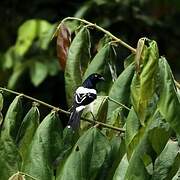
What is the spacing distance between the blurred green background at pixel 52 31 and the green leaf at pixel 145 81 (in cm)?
238

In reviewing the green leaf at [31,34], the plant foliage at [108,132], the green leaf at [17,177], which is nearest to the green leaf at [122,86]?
the plant foliage at [108,132]

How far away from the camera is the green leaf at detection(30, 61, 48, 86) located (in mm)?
3739

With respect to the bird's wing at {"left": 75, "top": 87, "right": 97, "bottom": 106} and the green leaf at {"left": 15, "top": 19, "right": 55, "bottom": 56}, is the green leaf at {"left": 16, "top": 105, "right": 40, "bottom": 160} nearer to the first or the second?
the bird's wing at {"left": 75, "top": 87, "right": 97, "bottom": 106}

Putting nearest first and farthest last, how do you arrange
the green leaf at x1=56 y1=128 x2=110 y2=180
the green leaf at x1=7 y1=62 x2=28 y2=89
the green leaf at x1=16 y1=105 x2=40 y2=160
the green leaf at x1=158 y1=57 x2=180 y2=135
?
the green leaf at x1=158 y1=57 x2=180 y2=135
the green leaf at x1=56 y1=128 x2=110 y2=180
the green leaf at x1=16 y1=105 x2=40 y2=160
the green leaf at x1=7 y1=62 x2=28 y2=89

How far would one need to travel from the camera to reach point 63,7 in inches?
176

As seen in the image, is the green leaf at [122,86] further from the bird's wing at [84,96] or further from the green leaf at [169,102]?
the green leaf at [169,102]

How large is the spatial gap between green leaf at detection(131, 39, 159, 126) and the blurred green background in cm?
238

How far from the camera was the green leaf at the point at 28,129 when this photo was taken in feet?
5.00

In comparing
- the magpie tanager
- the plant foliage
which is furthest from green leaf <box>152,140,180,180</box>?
the magpie tanager

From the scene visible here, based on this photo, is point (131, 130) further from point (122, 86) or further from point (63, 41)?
point (63, 41)

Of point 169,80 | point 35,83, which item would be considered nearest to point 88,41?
point 169,80

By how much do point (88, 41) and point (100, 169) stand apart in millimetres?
315

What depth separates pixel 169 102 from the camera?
1312 millimetres

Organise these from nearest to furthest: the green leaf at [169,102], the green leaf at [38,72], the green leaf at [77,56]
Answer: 1. the green leaf at [169,102]
2. the green leaf at [77,56]
3. the green leaf at [38,72]
